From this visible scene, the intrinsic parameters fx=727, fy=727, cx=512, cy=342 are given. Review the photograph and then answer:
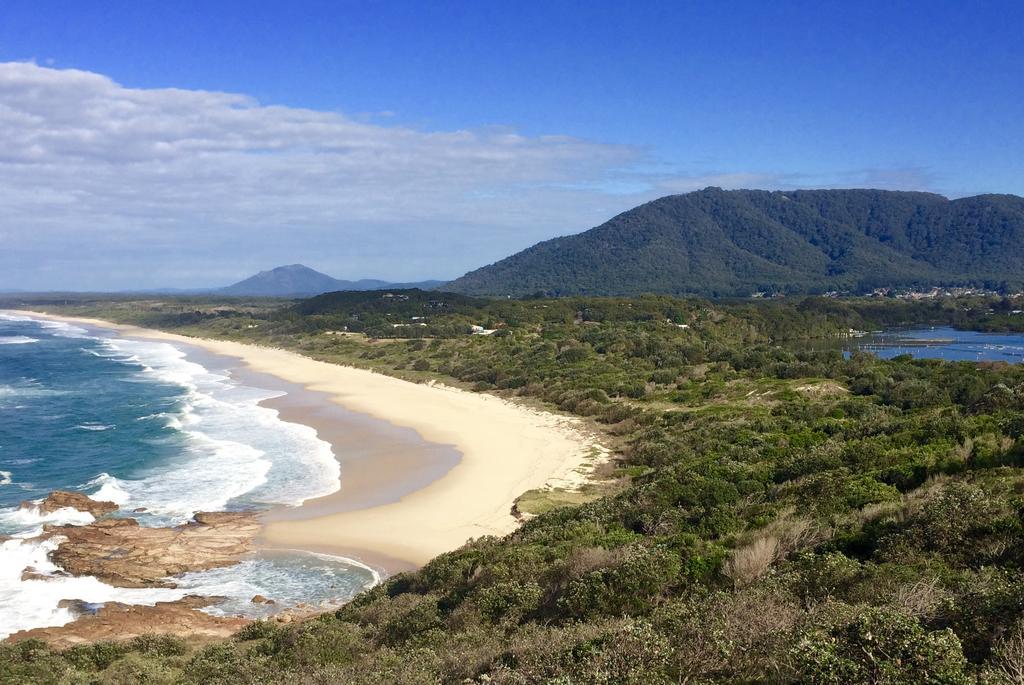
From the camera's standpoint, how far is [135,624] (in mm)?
15867

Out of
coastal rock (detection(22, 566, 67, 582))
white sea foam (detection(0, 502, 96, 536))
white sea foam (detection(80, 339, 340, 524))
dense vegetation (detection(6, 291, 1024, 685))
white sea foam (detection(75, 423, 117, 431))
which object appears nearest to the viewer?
Result: dense vegetation (detection(6, 291, 1024, 685))

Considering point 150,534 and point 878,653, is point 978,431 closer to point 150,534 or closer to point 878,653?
point 878,653

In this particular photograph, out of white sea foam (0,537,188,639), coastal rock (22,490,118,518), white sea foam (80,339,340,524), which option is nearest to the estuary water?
white sea foam (80,339,340,524)

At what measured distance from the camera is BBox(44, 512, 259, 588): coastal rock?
62.0 feet

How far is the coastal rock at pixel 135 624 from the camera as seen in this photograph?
49.6ft

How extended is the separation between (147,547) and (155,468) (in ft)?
31.2

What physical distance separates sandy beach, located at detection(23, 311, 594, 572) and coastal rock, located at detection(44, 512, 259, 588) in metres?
1.11

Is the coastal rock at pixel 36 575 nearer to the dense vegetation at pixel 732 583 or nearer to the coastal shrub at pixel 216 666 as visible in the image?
the dense vegetation at pixel 732 583

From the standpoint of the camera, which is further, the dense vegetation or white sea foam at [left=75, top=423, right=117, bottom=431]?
white sea foam at [left=75, top=423, right=117, bottom=431]

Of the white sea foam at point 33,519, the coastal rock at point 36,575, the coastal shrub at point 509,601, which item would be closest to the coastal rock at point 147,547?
the coastal rock at point 36,575

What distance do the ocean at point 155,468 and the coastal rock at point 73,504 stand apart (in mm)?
270

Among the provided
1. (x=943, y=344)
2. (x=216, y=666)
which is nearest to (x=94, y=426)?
(x=216, y=666)

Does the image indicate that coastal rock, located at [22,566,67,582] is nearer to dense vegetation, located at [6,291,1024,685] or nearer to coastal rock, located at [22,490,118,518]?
coastal rock, located at [22,490,118,518]

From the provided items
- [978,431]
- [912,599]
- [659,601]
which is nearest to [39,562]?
[659,601]
